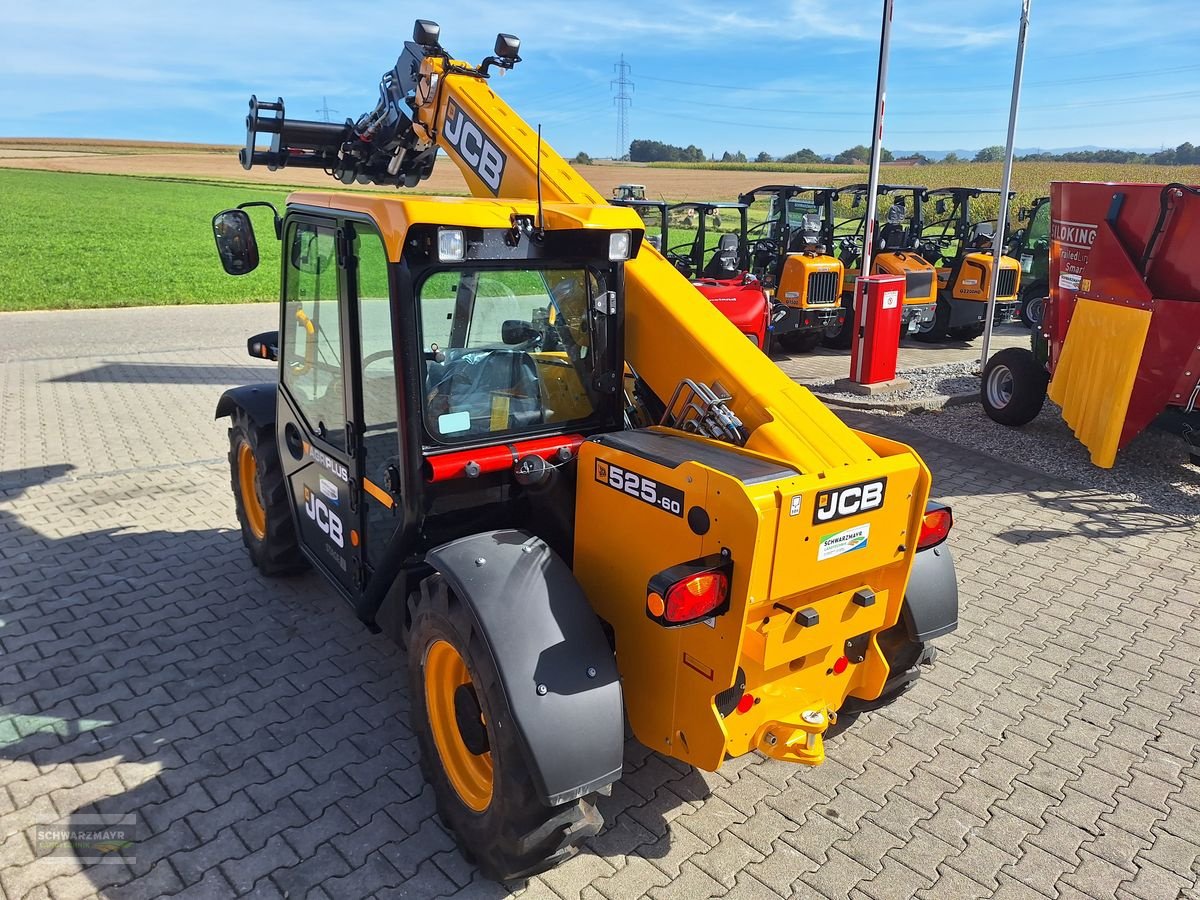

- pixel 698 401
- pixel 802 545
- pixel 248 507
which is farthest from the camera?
pixel 248 507

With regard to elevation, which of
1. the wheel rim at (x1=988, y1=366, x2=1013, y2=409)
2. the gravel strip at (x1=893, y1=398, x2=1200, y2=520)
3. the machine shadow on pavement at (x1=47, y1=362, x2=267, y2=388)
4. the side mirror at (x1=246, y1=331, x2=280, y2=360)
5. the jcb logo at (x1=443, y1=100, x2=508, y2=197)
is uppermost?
the jcb logo at (x1=443, y1=100, x2=508, y2=197)

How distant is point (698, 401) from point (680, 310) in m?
0.41

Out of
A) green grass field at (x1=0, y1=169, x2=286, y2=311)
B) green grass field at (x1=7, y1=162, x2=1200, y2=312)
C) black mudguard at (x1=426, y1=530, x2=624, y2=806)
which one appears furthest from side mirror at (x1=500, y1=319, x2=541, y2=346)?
green grass field at (x1=0, y1=169, x2=286, y2=311)

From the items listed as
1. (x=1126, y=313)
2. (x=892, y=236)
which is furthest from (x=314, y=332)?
(x=892, y=236)

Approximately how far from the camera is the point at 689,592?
2424 millimetres

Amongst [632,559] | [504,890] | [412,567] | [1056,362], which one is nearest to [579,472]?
[632,559]

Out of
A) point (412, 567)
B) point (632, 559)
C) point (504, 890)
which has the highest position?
point (632, 559)

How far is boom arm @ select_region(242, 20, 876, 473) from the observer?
10.2 feet

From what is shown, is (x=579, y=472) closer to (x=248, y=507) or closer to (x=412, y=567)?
(x=412, y=567)

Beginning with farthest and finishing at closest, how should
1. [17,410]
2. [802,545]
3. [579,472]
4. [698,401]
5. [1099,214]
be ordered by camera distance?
[17,410]
[1099,214]
[698,401]
[579,472]
[802,545]

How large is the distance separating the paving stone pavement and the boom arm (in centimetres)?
145

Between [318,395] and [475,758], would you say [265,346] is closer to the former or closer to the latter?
[318,395]

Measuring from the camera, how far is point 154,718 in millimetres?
3756

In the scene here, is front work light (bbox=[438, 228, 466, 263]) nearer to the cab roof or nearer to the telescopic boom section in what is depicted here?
the cab roof
